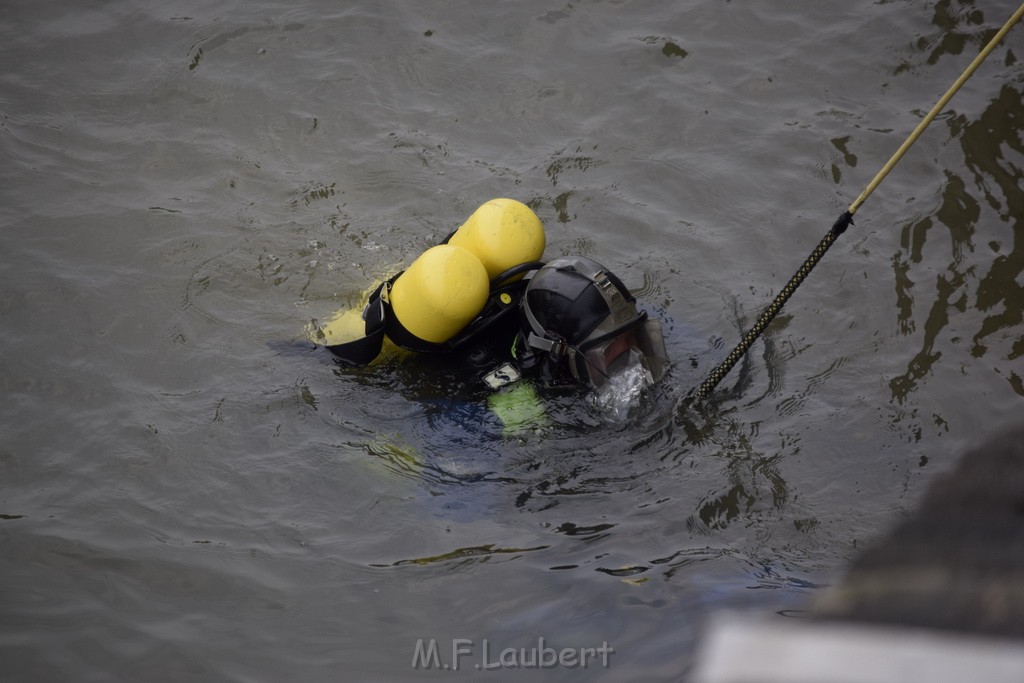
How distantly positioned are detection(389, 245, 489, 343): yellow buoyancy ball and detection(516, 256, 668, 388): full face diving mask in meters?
0.31

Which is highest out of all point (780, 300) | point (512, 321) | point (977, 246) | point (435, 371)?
point (977, 246)

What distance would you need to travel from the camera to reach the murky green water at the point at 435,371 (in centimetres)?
396

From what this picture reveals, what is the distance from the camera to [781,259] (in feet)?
20.6

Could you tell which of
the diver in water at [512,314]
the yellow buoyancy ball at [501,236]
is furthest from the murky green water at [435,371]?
the yellow buoyancy ball at [501,236]

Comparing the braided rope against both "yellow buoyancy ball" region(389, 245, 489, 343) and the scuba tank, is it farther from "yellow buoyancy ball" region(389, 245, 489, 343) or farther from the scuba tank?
"yellow buoyancy ball" region(389, 245, 489, 343)

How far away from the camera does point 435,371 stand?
5105mm

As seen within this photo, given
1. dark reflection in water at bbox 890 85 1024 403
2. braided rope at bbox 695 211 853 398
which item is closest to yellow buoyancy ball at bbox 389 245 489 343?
braided rope at bbox 695 211 853 398

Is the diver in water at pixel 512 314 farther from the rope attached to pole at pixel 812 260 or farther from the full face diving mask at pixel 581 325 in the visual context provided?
the rope attached to pole at pixel 812 260

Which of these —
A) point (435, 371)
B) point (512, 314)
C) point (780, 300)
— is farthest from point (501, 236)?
point (780, 300)

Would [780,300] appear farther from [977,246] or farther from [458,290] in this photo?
[977,246]

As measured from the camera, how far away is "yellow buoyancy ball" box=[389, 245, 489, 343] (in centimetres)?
447

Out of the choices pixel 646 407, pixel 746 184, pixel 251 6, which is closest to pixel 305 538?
pixel 646 407

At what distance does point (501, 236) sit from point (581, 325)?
2.51 feet

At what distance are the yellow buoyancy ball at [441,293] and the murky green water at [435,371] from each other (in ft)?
1.92
